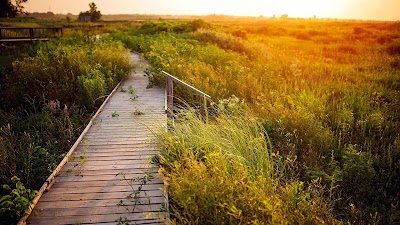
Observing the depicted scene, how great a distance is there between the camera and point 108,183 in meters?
4.52

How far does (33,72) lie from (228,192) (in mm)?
8902

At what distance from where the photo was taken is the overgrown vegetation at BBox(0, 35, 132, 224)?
5.86 m

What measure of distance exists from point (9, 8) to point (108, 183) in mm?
47386

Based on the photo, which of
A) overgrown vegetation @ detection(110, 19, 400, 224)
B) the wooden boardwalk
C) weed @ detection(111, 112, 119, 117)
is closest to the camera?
overgrown vegetation @ detection(110, 19, 400, 224)

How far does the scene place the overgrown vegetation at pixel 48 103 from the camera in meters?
5.86

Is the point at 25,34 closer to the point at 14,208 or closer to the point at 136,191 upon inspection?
the point at 14,208

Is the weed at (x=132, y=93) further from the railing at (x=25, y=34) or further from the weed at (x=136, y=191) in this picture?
the railing at (x=25, y=34)

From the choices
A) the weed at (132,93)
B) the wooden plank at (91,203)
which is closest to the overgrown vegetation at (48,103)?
the weed at (132,93)

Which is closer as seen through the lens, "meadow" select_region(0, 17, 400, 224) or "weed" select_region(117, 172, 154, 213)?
"meadow" select_region(0, 17, 400, 224)

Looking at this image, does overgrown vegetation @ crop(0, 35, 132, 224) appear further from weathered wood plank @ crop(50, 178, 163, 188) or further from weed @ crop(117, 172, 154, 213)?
weed @ crop(117, 172, 154, 213)

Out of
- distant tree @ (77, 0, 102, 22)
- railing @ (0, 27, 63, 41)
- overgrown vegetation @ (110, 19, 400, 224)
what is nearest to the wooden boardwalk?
overgrown vegetation @ (110, 19, 400, 224)

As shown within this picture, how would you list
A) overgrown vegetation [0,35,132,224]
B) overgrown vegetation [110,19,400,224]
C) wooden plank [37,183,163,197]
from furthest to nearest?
1. overgrown vegetation [0,35,132,224]
2. wooden plank [37,183,163,197]
3. overgrown vegetation [110,19,400,224]

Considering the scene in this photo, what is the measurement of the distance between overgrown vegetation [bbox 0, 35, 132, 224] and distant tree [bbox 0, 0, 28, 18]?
36.5 meters

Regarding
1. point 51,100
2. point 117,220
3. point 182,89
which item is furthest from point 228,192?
point 51,100
